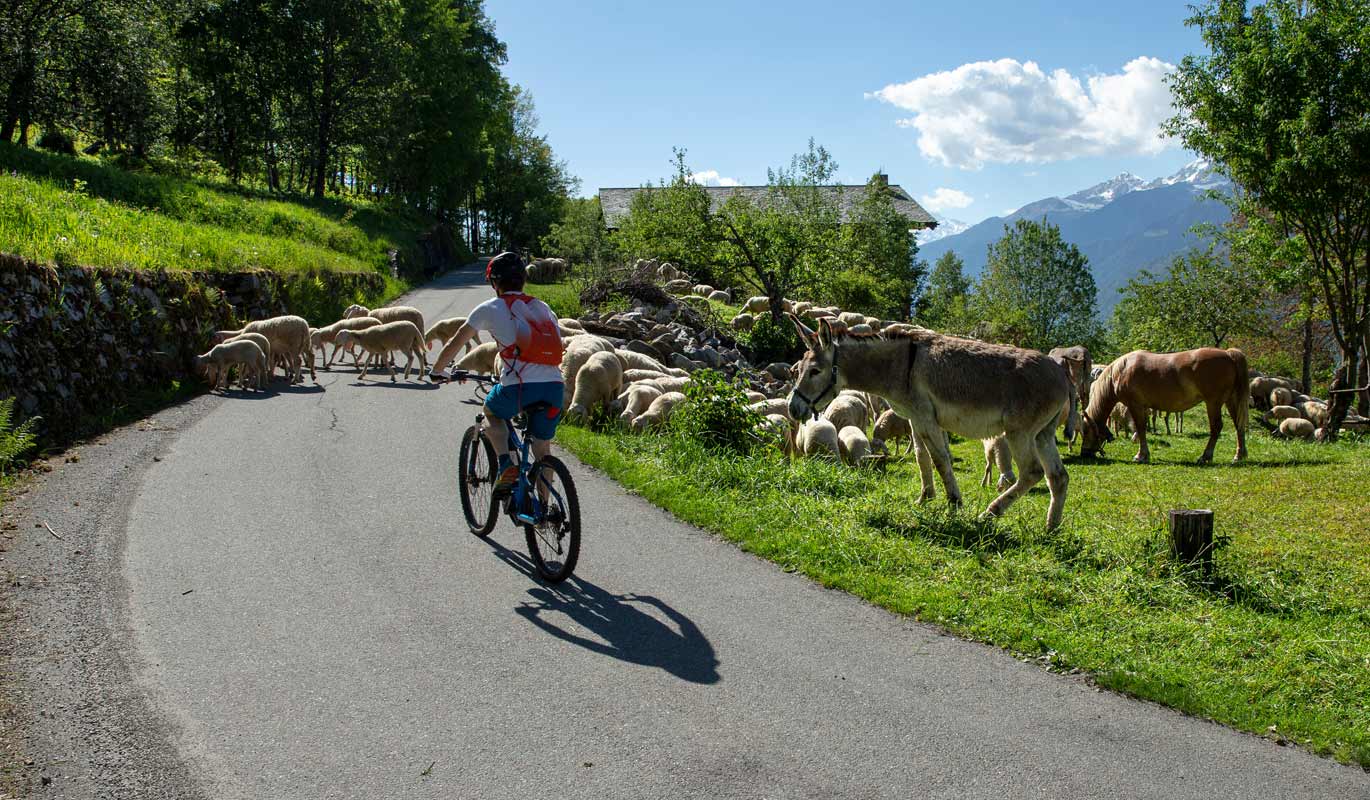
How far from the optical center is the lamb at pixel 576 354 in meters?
14.8

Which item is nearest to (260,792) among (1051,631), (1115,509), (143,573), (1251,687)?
(143,573)

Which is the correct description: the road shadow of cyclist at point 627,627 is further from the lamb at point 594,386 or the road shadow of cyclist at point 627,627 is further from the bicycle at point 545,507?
the lamb at point 594,386

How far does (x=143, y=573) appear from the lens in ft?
21.6

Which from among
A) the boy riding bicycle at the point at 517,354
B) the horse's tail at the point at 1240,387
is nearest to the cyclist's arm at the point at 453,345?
the boy riding bicycle at the point at 517,354

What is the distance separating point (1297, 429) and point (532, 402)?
2137cm

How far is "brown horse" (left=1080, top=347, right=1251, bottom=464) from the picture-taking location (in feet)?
51.2

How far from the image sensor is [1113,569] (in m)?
7.00

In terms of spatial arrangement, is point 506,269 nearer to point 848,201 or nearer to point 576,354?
point 576,354

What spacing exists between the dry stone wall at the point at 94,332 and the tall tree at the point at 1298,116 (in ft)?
70.6

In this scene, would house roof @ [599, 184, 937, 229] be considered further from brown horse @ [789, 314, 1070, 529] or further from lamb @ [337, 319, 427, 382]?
brown horse @ [789, 314, 1070, 529]

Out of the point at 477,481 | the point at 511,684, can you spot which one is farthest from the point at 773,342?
the point at 511,684

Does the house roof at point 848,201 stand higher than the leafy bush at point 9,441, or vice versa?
the house roof at point 848,201

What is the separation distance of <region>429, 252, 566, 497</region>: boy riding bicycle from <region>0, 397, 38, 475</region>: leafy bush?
A: 17.8 ft

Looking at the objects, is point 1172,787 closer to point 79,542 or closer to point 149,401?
point 79,542
